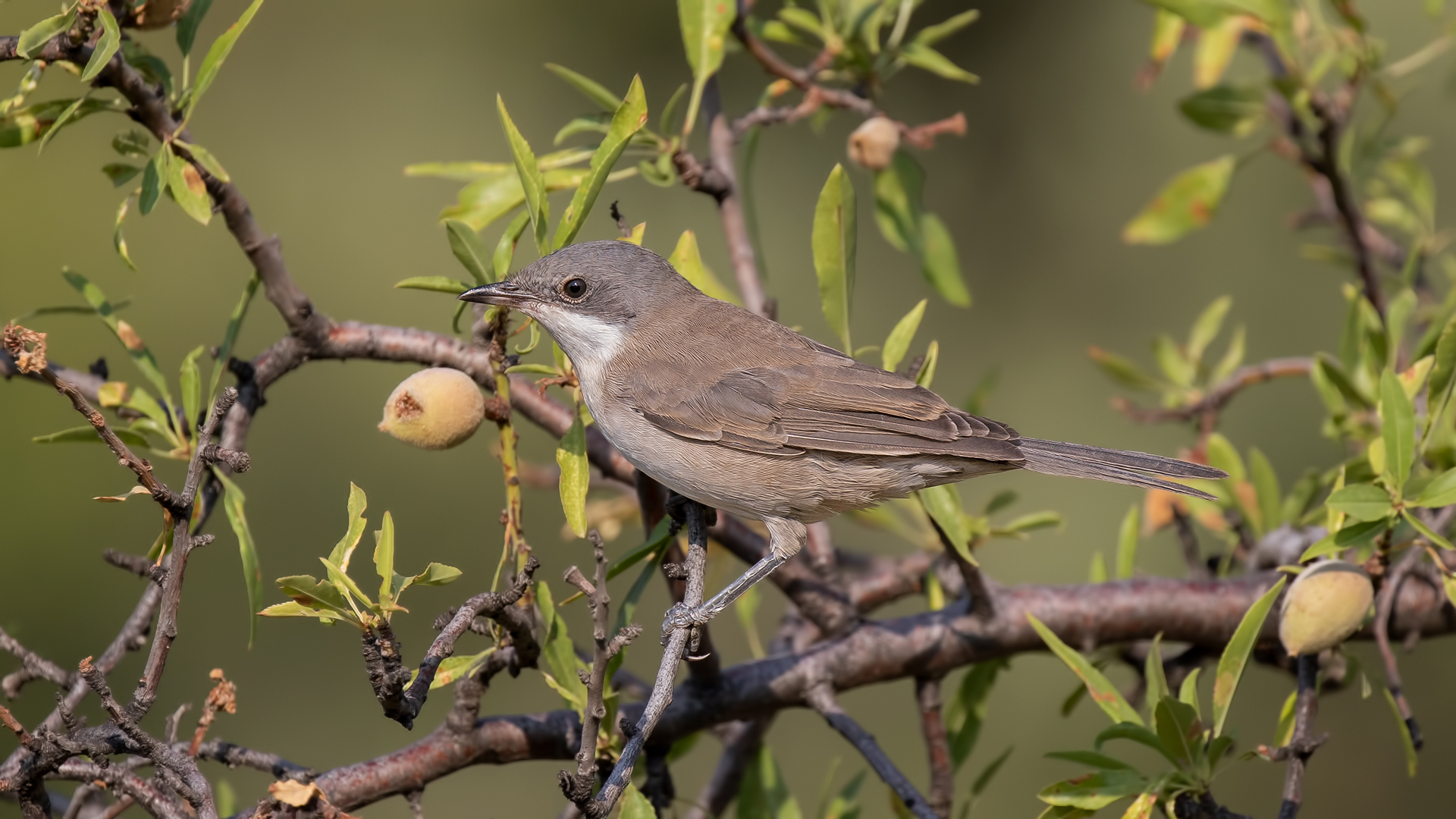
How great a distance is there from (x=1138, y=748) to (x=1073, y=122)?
10.4 ft

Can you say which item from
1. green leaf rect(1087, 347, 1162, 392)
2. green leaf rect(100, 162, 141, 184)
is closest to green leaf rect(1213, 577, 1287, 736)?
green leaf rect(1087, 347, 1162, 392)

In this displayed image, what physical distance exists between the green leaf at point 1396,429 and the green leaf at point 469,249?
2.02 m

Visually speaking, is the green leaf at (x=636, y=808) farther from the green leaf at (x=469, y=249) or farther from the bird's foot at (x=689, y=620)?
the green leaf at (x=469, y=249)

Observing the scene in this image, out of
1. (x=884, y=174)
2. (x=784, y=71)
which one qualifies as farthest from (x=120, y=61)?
(x=884, y=174)

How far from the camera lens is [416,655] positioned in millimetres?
4938

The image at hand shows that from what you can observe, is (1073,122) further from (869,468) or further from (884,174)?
(869,468)

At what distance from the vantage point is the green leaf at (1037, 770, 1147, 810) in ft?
8.16

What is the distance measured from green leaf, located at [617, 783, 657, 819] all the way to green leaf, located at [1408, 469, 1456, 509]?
1765 millimetres

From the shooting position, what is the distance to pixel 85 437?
2631mm

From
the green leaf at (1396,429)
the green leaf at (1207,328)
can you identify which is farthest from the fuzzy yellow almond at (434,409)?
the green leaf at (1207,328)

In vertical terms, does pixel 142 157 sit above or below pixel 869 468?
above

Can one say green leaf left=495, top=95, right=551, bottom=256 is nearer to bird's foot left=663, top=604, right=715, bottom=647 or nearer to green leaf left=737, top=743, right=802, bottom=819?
bird's foot left=663, top=604, right=715, bottom=647

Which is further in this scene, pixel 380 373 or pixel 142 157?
pixel 380 373

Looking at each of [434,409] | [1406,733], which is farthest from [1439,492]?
[434,409]
